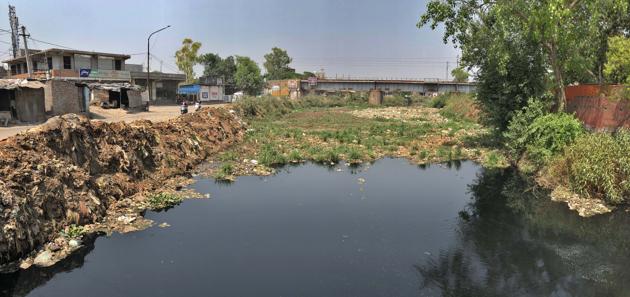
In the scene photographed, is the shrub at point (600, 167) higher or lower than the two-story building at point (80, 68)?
lower

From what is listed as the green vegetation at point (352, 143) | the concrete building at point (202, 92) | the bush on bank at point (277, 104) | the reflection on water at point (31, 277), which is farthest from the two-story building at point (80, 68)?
Answer: the reflection on water at point (31, 277)

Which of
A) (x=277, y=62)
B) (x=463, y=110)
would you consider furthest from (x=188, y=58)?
(x=463, y=110)

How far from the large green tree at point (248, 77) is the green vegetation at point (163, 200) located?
65051mm

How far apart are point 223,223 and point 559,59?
16.8 meters

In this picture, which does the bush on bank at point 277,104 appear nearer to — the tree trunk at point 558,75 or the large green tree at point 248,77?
the large green tree at point 248,77

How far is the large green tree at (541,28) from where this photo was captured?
17188mm

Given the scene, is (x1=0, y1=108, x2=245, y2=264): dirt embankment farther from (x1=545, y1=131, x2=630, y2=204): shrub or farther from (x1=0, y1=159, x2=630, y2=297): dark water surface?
(x1=545, y1=131, x2=630, y2=204): shrub

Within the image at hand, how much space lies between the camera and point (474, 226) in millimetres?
12672

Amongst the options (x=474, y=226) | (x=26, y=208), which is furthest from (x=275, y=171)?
(x=26, y=208)

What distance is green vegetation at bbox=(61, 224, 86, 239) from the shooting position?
1048 centimetres

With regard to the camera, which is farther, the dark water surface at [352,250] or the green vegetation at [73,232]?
the green vegetation at [73,232]

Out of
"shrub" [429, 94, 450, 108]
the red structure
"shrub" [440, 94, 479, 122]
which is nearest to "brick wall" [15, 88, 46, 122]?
the red structure

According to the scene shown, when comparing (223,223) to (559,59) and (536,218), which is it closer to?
(536,218)

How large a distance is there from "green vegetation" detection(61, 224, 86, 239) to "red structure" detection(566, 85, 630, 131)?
1760cm
